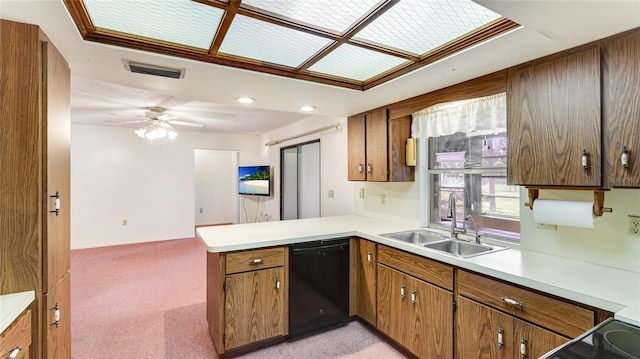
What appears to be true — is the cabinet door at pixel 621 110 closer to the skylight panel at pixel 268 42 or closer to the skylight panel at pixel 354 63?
the skylight panel at pixel 354 63

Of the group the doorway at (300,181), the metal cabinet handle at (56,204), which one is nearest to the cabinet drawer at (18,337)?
the metal cabinet handle at (56,204)

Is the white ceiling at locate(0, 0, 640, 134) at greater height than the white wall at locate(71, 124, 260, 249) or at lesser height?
greater

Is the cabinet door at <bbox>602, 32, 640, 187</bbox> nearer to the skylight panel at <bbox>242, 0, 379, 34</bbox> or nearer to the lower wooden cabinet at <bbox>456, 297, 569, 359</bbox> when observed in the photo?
the lower wooden cabinet at <bbox>456, 297, 569, 359</bbox>

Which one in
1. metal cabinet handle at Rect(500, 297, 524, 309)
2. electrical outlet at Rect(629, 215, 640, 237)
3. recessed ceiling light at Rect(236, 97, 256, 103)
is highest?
recessed ceiling light at Rect(236, 97, 256, 103)

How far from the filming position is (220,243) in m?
2.10

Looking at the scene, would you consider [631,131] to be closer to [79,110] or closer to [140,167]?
[79,110]

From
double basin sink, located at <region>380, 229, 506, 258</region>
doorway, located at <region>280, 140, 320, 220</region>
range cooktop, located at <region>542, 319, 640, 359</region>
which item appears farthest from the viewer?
doorway, located at <region>280, 140, 320, 220</region>

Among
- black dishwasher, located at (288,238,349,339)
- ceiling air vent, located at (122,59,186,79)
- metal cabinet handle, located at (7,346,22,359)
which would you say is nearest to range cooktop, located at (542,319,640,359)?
black dishwasher, located at (288,238,349,339)

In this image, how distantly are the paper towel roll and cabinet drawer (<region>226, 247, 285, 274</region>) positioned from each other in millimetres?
1702

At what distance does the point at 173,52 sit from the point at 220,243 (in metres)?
1.26

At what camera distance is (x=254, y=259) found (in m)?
2.17

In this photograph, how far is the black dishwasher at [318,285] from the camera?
7.68 feet

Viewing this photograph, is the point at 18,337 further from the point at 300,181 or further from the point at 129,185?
the point at 129,185

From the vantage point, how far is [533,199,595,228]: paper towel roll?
1505mm
